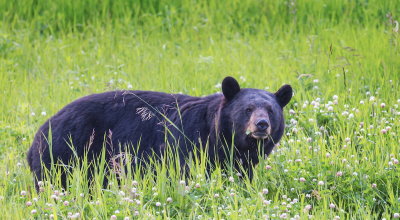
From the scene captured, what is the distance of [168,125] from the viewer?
4.45 meters

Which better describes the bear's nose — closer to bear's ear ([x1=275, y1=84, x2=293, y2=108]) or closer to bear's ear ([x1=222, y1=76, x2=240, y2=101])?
bear's ear ([x1=222, y1=76, x2=240, y2=101])

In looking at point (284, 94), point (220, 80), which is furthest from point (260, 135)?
point (220, 80)

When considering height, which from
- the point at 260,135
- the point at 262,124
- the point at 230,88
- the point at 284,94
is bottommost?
the point at 260,135

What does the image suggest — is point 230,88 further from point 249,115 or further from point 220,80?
point 220,80

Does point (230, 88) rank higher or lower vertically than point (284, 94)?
higher

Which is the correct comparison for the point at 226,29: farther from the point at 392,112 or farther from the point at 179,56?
the point at 392,112

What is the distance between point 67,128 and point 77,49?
4.89 metres

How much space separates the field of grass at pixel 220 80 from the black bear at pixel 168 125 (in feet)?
0.84

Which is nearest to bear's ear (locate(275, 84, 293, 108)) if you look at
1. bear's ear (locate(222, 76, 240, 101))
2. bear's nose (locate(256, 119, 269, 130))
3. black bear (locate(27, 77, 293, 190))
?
black bear (locate(27, 77, 293, 190))

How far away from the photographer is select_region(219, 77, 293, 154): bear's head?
409 cm

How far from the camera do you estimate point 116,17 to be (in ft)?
34.7

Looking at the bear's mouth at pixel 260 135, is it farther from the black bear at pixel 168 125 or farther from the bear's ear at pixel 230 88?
the bear's ear at pixel 230 88

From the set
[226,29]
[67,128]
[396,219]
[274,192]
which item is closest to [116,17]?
[226,29]

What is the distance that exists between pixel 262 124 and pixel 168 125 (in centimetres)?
97
